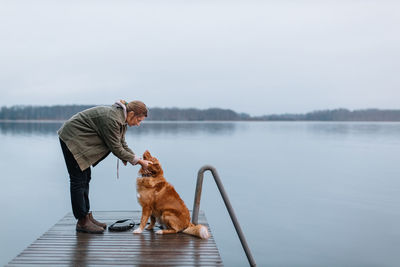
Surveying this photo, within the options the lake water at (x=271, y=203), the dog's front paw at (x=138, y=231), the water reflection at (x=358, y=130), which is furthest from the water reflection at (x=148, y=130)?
the dog's front paw at (x=138, y=231)

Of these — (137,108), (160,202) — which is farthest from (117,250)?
(137,108)

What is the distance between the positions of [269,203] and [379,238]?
179 inches

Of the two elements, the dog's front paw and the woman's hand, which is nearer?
the woman's hand

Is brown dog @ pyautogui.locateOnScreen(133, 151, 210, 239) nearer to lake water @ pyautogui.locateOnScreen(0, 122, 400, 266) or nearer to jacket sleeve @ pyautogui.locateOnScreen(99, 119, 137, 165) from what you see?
jacket sleeve @ pyautogui.locateOnScreen(99, 119, 137, 165)

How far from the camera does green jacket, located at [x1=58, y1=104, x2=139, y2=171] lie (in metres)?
3.63

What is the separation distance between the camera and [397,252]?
8352 millimetres

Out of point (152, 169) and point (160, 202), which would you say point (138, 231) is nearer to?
point (160, 202)

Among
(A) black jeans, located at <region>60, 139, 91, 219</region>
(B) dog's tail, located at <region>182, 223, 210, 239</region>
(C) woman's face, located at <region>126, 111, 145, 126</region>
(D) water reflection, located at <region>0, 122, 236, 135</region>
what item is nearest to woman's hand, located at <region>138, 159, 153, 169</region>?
Result: (C) woman's face, located at <region>126, 111, 145, 126</region>

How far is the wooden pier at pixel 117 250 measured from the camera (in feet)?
10.3

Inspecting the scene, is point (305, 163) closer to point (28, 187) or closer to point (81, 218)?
point (28, 187)

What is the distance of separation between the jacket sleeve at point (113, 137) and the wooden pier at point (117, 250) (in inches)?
35.9

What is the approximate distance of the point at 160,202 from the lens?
3.83m

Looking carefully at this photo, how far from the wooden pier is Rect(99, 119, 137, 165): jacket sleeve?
91 cm

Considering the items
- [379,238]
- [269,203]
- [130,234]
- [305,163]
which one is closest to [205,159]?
[305,163]
